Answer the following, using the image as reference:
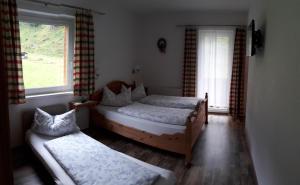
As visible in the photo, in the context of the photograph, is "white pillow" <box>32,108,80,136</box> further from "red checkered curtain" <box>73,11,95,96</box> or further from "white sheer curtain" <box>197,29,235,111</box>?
"white sheer curtain" <box>197,29,235,111</box>

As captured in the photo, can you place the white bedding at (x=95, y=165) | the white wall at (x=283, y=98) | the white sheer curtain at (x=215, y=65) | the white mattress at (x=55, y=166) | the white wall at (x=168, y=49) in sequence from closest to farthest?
the white wall at (x=283, y=98) → the white bedding at (x=95, y=165) → the white mattress at (x=55, y=166) → the white sheer curtain at (x=215, y=65) → the white wall at (x=168, y=49)

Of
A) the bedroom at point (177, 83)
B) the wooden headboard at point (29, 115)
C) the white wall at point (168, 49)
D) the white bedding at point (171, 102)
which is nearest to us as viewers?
the bedroom at point (177, 83)

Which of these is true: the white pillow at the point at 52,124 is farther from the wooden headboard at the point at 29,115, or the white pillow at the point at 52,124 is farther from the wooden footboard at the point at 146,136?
the wooden footboard at the point at 146,136

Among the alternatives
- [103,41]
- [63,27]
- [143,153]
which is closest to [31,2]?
[63,27]

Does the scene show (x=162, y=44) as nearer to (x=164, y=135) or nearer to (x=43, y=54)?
(x=43, y=54)

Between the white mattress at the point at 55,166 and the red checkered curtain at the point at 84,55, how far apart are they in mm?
1223

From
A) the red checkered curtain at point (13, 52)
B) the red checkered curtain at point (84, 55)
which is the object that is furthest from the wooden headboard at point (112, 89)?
the red checkered curtain at point (13, 52)

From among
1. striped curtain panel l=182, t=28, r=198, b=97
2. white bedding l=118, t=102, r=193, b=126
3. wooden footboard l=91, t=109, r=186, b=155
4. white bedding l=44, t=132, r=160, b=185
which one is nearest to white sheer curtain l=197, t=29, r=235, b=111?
striped curtain panel l=182, t=28, r=198, b=97

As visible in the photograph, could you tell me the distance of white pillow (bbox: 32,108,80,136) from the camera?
3.30m

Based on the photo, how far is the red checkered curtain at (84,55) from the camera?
417 cm

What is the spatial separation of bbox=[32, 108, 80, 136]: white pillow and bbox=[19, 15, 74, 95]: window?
1.69 feet

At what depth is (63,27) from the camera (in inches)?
164

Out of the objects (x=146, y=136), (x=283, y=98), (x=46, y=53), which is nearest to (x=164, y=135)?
(x=146, y=136)

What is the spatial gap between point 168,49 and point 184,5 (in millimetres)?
1305
